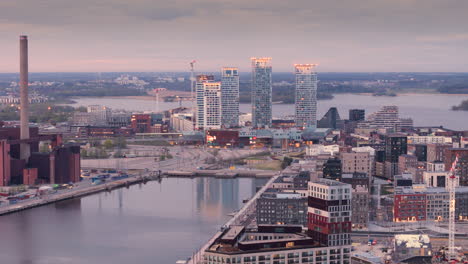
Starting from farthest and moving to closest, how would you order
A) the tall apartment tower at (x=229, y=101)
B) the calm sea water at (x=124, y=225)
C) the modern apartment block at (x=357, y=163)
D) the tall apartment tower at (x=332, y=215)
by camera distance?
1. the tall apartment tower at (x=229, y=101)
2. the modern apartment block at (x=357, y=163)
3. the calm sea water at (x=124, y=225)
4. the tall apartment tower at (x=332, y=215)

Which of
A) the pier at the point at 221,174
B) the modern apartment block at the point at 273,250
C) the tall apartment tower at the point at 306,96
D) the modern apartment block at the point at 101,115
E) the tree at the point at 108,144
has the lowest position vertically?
the pier at the point at 221,174

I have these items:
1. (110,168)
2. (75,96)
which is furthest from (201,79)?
(75,96)

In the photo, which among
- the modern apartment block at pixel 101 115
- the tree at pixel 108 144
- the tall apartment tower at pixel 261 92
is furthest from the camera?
the modern apartment block at pixel 101 115

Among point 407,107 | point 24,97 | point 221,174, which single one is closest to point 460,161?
point 221,174

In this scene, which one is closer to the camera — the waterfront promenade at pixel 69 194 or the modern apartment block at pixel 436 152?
the waterfront promenade at pixel 69 194

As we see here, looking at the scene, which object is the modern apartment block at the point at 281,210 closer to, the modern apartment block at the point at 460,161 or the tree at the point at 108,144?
the modern apartment block at the point at 460,161

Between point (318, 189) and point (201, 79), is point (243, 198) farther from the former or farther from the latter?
point (201, 79)

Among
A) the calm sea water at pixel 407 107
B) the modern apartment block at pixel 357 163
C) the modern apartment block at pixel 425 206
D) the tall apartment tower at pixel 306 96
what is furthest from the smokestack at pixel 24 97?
the calm sea water at pixel 407 107

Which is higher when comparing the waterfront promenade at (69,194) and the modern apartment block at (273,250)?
the modern apartment block at (273,250)

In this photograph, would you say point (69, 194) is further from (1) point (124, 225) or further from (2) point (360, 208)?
(2) point (360, 208)
